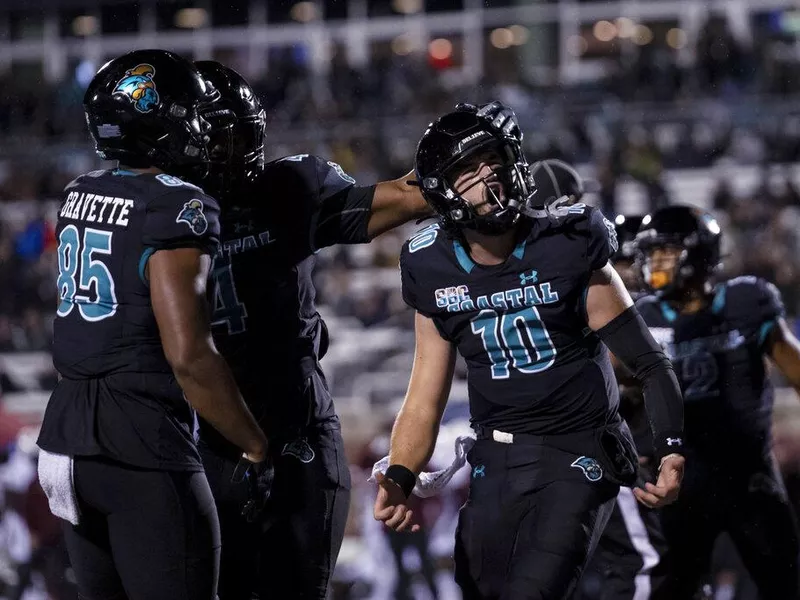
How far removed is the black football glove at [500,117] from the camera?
12.6ft

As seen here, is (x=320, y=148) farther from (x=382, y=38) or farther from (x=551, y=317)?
(x=551, y=317)

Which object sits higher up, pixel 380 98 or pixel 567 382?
pixel 567 382

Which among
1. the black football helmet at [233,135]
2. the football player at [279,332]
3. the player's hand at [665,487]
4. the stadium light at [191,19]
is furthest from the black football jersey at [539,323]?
the stadium light at [191,19]

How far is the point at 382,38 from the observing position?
2186 centimetres

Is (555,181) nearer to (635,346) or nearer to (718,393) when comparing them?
(718,393)

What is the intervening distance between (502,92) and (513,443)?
498 inches

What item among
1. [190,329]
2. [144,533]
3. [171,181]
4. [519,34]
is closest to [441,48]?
[519,34]

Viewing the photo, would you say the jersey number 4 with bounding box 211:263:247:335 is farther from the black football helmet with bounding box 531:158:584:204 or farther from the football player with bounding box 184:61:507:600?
the black football helmet with bounding box 531:158:584:204

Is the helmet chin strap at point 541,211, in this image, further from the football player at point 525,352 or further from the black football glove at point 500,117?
the black football glove at point 500,117

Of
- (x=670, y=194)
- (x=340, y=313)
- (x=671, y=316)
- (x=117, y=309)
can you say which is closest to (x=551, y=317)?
(x=117, y=309)

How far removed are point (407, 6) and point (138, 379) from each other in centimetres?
1964

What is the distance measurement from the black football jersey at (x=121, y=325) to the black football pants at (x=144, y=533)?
5 cm

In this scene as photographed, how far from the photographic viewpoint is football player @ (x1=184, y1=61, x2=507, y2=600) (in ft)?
12.8

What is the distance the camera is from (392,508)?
12.4ft
